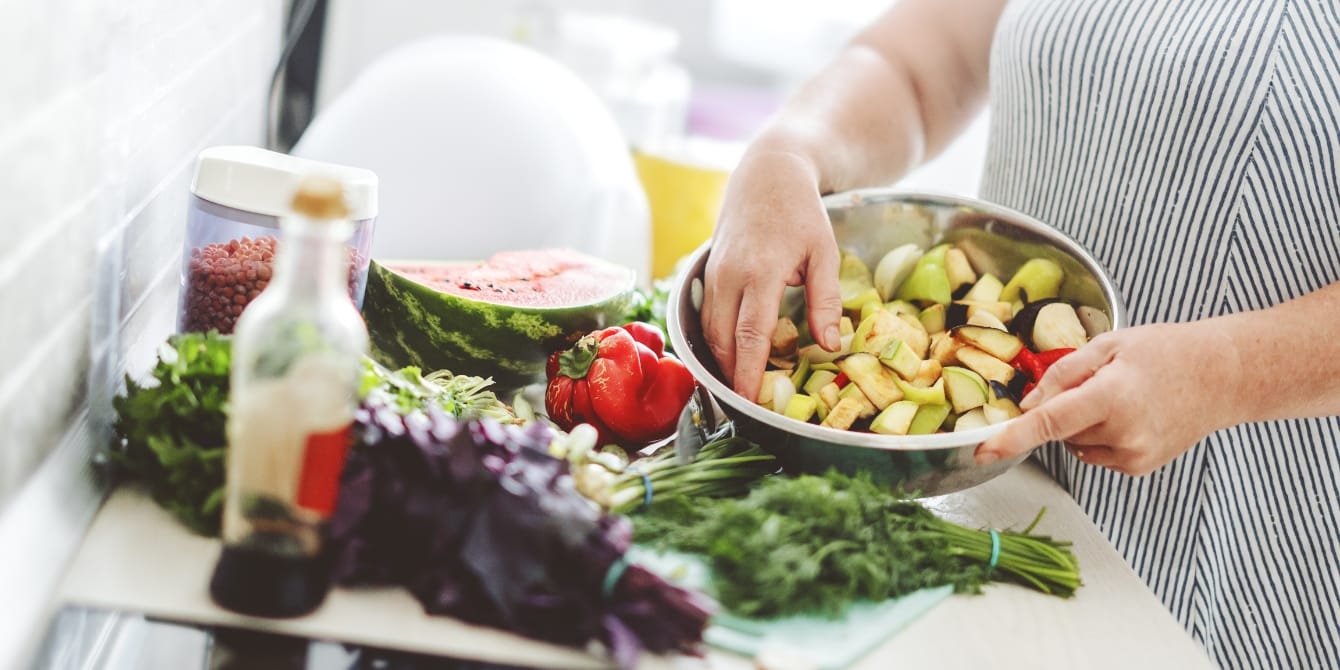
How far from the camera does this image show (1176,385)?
1.07 m

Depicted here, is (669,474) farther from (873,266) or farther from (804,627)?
(873,266)

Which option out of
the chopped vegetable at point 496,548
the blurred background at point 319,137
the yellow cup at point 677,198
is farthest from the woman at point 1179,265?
the yellow cup at point 677,198

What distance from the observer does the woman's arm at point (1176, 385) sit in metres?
1.04

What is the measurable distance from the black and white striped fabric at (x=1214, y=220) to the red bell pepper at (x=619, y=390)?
483 millimetres

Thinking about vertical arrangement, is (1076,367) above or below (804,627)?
above

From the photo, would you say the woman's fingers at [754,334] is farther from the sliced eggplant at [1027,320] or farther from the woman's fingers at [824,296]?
the sliced eggplant at [1027,320]

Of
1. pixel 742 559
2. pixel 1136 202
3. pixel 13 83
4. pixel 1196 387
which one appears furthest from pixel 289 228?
pixel 1136 202

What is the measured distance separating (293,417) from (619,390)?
1.65ft

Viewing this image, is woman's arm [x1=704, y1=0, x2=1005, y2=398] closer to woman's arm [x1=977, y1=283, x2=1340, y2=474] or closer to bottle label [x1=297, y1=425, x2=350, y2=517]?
woman's arm [x1=977, y1=283, x2=1340, y2=474]

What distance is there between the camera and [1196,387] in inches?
42.4

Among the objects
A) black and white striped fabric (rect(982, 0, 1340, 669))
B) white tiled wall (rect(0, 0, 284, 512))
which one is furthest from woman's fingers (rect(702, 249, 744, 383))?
white tiled wall (rect(0, 0, 284, 512))

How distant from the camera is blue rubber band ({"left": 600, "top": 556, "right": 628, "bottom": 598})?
Answer: 87 cm

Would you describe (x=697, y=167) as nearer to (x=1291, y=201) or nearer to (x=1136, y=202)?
(x=1136, y=202)

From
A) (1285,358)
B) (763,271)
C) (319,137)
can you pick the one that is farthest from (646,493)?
(319,137)
